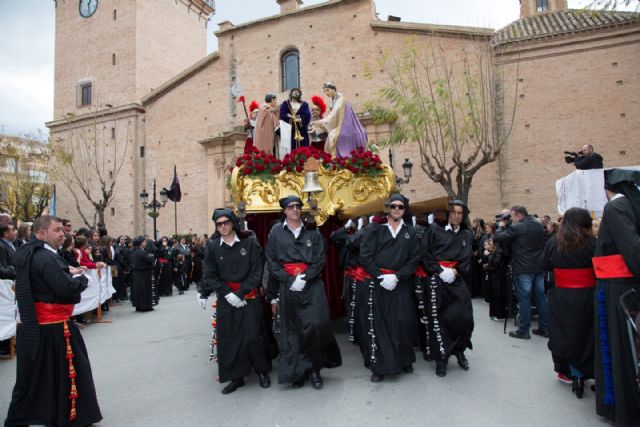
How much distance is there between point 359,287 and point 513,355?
238 cm

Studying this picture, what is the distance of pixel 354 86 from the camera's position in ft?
72.7

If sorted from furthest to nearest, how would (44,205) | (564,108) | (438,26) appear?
1. (44,205)
2. (438,26)
3. (564,108)

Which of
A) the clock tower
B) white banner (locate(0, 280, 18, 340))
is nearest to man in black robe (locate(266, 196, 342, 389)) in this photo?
white banner (locate(0, 280, 18, 340))

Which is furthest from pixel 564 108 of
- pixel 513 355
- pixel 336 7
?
pixel 513 355

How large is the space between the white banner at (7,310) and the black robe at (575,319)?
24.2 ft

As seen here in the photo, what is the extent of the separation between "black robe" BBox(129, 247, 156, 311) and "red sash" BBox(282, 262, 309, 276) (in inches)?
284

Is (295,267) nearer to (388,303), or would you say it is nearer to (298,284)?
(298,284)

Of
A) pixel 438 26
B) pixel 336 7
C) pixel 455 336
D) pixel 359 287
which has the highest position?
pixel 336 7

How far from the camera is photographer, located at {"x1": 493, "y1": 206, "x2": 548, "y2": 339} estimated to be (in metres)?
6.74

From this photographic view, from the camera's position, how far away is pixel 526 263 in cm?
675

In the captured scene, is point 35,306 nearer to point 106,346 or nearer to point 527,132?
point 106,346

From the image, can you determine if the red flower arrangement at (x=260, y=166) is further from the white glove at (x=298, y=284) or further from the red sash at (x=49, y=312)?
the red sash at (x=49, y=312)

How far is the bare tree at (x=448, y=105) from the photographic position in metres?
16.0

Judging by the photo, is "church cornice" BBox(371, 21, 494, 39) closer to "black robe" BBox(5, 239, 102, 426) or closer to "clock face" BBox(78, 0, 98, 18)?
"clock face" BBox(78, 0, 98, 18)
